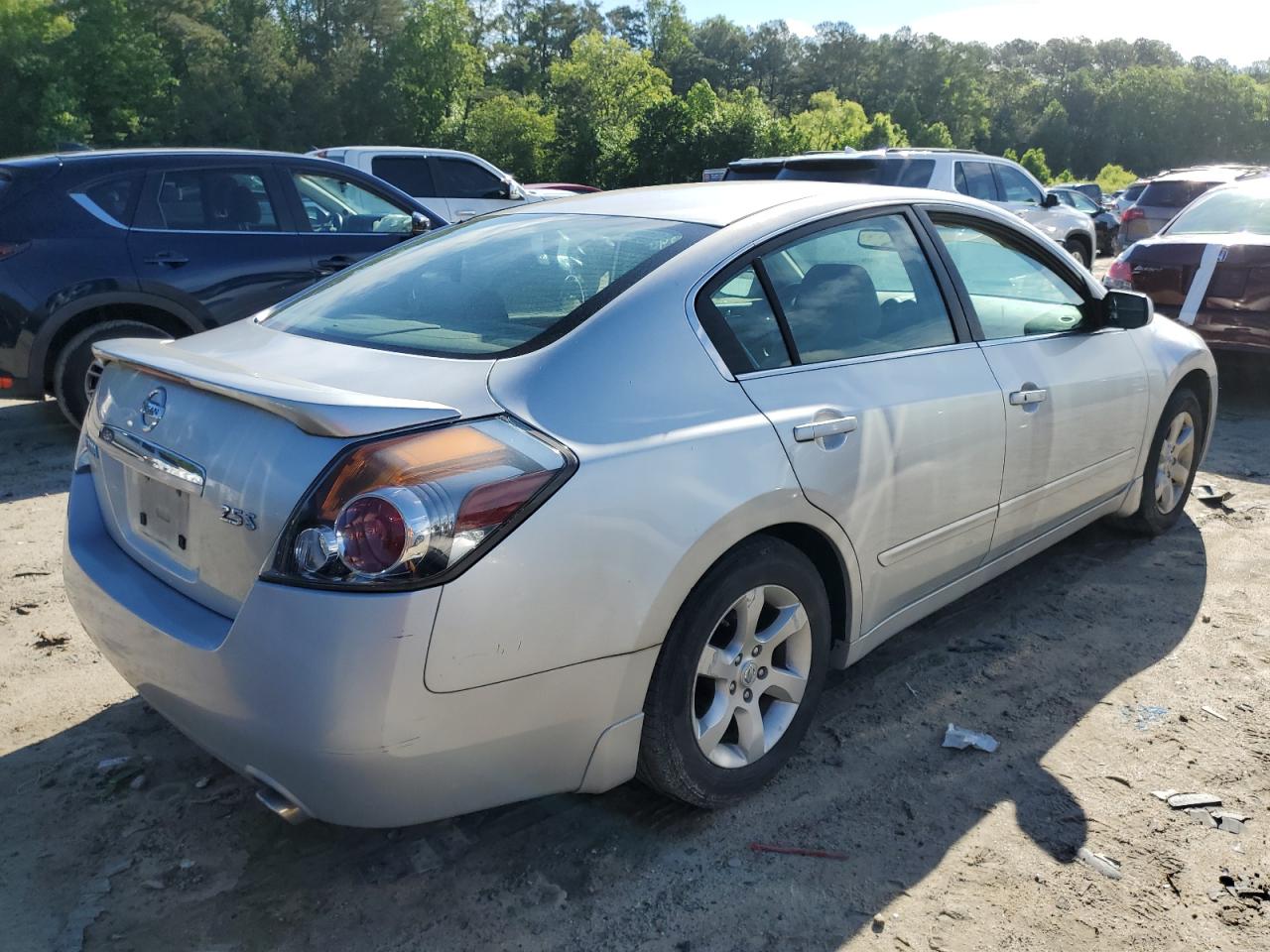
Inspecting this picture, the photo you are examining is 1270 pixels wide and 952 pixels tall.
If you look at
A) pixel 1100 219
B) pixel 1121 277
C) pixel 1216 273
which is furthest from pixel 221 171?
pixel 1100 219

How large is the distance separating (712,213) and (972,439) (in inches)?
41.2

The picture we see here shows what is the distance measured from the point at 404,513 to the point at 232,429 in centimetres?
51

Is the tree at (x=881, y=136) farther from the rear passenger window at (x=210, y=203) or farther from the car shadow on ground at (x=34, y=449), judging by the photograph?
the car shadow on ground at (x=34, y=449)

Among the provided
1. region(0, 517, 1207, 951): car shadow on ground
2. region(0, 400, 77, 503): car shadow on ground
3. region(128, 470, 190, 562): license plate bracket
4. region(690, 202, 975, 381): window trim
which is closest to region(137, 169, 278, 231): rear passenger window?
region(0, 400, 77, 503): car shadow on ground

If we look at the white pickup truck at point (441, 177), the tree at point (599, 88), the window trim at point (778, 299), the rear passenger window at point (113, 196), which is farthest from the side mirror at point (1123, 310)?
the tree at point (599, 88)

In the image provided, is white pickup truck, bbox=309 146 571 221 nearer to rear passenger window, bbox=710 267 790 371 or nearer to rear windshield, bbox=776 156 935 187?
rear windshield, bbox=776 156 935 187

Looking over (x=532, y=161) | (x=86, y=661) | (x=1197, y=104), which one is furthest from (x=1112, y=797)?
(x=1197, y=104)

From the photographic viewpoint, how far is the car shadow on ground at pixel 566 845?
91.9 inches

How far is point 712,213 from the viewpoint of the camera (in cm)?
297

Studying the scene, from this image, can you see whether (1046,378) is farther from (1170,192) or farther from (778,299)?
(1170,192)

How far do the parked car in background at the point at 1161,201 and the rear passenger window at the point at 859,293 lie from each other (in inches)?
589

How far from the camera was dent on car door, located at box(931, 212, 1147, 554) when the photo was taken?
136 inches

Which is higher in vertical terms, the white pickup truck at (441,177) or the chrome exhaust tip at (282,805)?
the white pickup truck at (441,177)

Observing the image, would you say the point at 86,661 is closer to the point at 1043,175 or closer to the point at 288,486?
the point at 288,486
